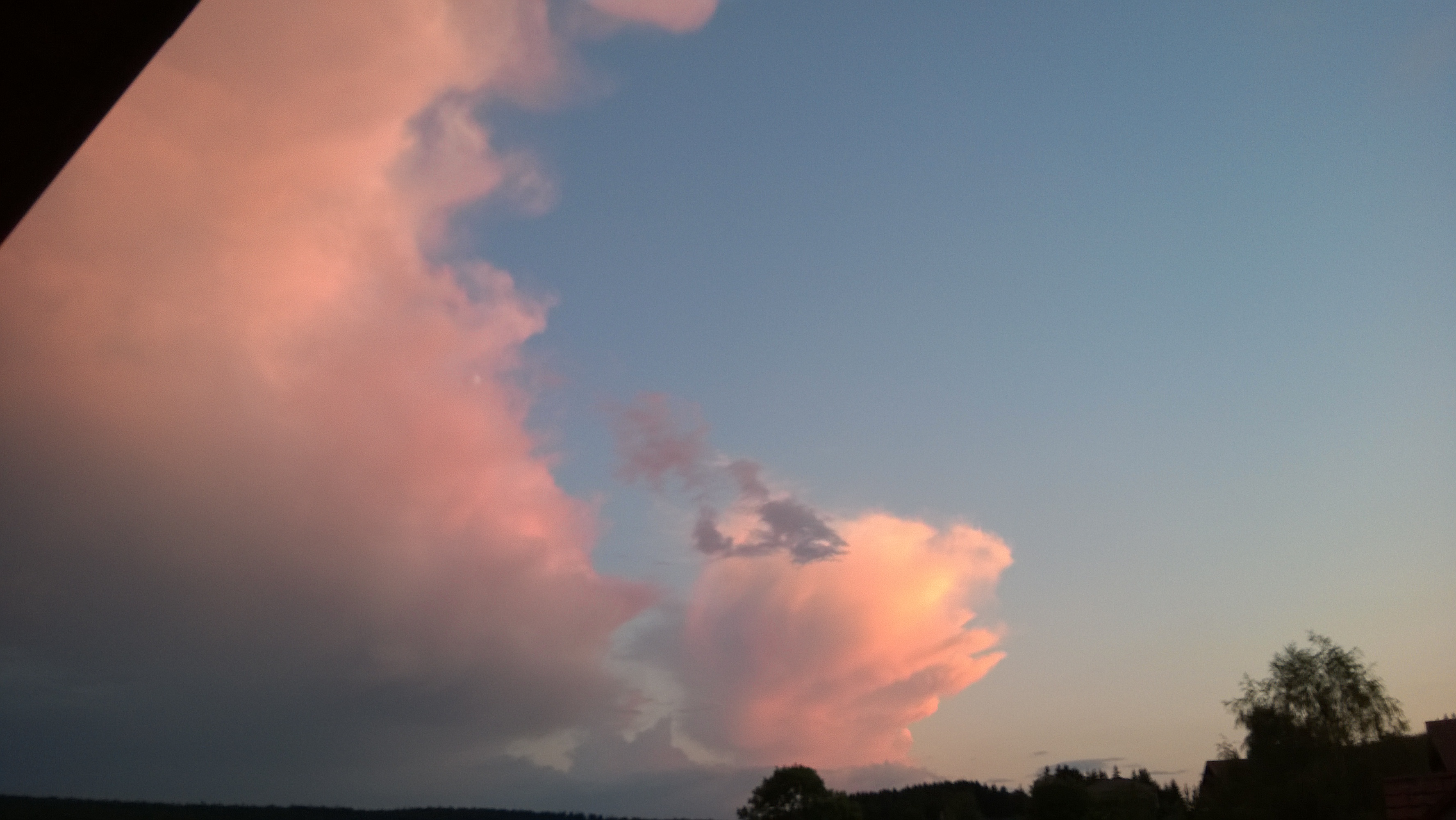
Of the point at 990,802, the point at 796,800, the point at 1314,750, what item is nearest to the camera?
the point at 1314,750

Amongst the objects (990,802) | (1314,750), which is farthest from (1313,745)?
(990,802)

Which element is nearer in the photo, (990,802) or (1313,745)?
(1313,745)

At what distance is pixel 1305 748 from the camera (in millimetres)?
50250

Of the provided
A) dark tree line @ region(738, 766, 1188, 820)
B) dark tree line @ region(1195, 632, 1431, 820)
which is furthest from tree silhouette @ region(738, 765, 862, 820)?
dark tree line @ region(1195, 632, 1431, 820)

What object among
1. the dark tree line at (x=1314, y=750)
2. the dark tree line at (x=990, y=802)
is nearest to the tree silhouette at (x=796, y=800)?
the dark tree line at (x=990, y=802)

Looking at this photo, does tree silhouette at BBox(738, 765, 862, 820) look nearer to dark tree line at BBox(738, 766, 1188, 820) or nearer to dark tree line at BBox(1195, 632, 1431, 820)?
dark tree line at BBox(738, 766, 1188, 820)

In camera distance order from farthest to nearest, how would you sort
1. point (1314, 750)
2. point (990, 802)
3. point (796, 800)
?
point (990, 802), point (796, 800), point (1314, 750)

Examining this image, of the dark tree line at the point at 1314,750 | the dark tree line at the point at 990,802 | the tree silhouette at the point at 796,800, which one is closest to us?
the dark tree line at the point at 1314,750

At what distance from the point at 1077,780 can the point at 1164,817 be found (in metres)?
10.4

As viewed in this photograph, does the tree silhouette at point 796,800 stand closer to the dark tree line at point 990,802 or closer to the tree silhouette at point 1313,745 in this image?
the dark tree line at point 990,802

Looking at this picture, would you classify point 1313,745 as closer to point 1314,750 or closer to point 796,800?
point 1314,750

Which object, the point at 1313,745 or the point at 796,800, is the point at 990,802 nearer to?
the point at 796,800

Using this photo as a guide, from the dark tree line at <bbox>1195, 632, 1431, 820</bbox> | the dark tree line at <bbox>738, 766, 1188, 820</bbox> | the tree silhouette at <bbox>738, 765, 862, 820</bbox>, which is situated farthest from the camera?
the tree silhouette at <bbox>738, 765, 862, 820</bbox>

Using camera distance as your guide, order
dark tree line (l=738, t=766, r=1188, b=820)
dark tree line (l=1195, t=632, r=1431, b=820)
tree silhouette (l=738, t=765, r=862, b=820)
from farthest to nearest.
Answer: tree silhouette (l=738, t=765, r=862, b=820) < dark tree line (l=738, t=766, r=1188, b=820) < dark tree line (l=1195, t=632, r=1431, b=820)
